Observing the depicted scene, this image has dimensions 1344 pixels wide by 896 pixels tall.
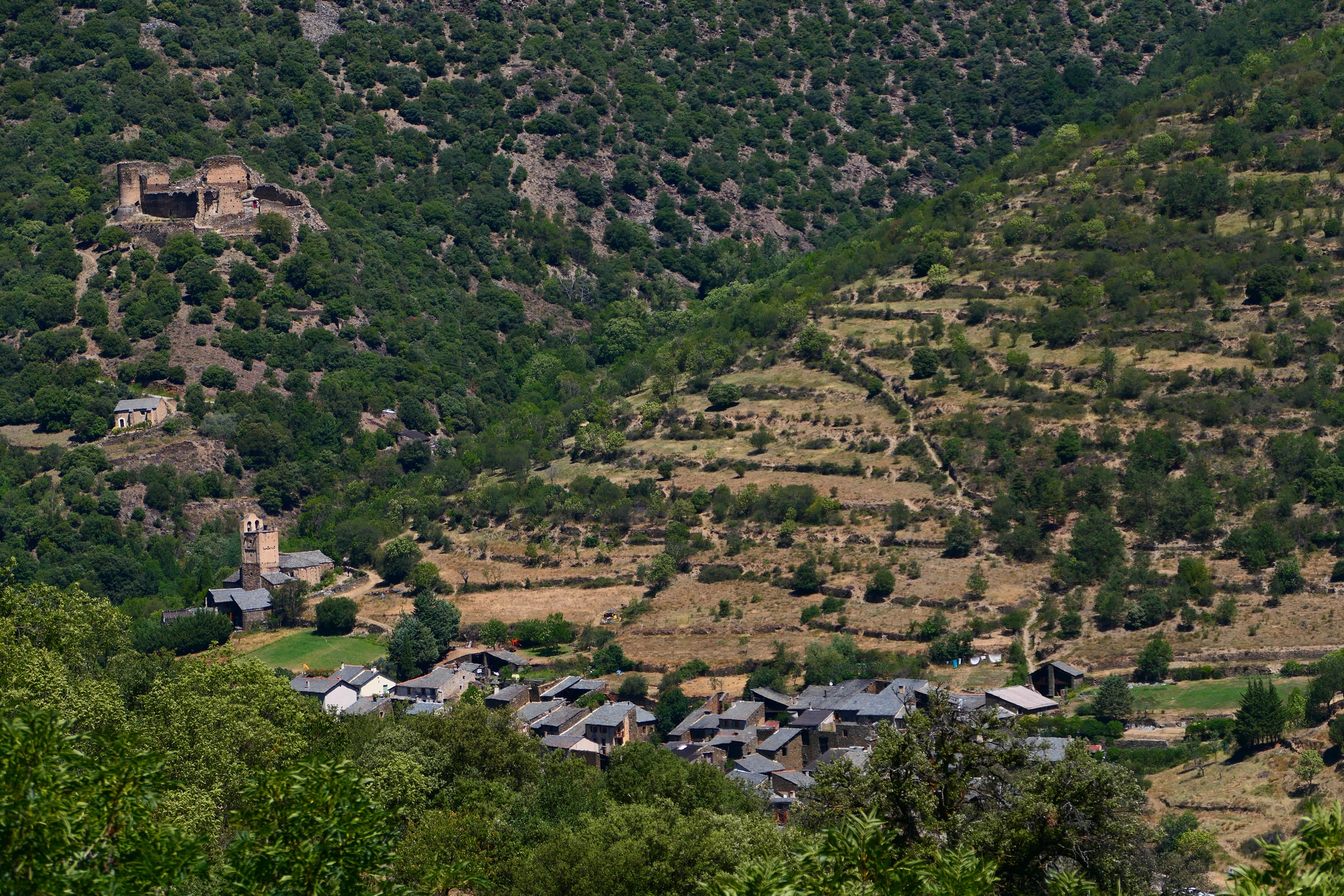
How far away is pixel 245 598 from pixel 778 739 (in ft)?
109

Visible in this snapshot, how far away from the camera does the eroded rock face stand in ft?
372

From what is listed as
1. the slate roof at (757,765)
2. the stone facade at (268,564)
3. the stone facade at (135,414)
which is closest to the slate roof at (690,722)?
the slate roof at (757,765)

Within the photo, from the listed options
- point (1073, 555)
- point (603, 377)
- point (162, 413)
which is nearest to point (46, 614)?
point (1073, 555)

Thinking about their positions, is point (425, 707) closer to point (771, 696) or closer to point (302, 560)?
point (771, 696)

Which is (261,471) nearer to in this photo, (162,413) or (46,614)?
(162,413)

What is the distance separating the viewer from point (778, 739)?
59.6 meters

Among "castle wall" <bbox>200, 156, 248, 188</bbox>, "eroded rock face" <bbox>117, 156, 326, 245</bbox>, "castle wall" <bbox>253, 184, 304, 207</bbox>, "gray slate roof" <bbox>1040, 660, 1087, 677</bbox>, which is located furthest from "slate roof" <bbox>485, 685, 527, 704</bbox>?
"castle wall" <bbox>253, 184, 304, 207</bbox>

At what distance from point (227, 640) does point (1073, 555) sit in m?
36.9

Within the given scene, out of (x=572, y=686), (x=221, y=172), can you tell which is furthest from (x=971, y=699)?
(x=221, y=172)

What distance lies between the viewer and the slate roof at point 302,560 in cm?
8525

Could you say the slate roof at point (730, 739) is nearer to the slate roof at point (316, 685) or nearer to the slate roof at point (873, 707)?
the slate roof at point (873, 707)

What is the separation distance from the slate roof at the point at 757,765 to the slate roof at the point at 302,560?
34.4m

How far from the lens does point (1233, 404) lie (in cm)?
7819

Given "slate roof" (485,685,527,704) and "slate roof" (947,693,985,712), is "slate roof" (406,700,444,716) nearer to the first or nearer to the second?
"slate roof" (485,685,527,704)
